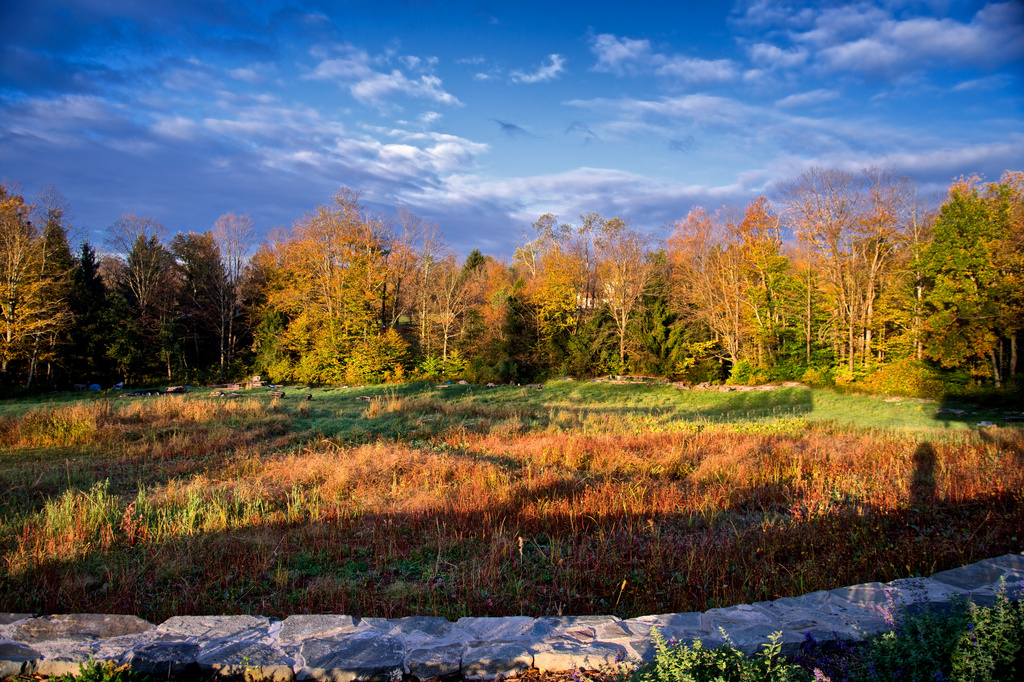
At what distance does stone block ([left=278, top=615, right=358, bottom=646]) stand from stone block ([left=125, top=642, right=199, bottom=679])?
0.51 m

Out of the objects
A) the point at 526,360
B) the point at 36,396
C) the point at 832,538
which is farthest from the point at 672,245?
the point at 36,396

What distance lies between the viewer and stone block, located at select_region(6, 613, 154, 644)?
11.1ft

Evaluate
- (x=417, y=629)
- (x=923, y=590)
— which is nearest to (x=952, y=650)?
(x=923, y=590)

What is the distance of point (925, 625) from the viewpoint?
303 centimetres

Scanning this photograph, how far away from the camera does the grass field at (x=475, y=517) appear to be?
4.43 meters

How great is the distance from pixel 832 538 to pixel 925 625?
8.41ft

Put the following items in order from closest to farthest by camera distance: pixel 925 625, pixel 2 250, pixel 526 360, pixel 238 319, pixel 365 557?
pixel 925 625
pixel 365 557
pixel 2 250
pixel 526 360
pixel 238 319

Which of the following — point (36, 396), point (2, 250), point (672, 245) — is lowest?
point (36, 396)

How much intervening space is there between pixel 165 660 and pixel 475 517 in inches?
143

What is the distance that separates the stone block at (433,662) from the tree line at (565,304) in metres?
25.9

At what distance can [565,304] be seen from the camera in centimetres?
3594

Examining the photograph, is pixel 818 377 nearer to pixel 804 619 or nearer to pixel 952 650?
pixel 804 619

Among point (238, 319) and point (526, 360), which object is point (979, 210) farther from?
point (238, 319)

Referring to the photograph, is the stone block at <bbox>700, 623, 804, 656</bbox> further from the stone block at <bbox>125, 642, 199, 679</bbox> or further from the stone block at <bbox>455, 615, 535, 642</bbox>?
the stone block at <bbox>125, 642, 199, 679</bbox>
